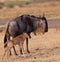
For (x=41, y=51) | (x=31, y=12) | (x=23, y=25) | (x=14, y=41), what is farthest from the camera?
(x=31, y=12)

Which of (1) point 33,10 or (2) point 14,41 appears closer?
(2) point 14,41

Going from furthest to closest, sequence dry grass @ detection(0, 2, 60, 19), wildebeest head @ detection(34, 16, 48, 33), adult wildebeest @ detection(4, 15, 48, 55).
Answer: dry grass @ detection(0, 2, 60, 19) < wildebeest head @ detection(34, 16, 48, 33) < adult wildebeest @ detection(4, 15, 48, 55)

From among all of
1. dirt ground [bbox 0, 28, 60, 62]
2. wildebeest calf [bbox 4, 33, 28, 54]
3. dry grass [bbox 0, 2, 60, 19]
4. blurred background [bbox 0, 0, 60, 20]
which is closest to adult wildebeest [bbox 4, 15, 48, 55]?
wildebeest calf [bbox 4, 33, 28, 54]

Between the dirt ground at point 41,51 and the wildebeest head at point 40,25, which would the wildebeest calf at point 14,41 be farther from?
the wildebeest head at point 40,25

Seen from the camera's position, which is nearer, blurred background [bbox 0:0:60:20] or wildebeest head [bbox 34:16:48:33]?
wildebeest head [bbox 34:16:48:33]

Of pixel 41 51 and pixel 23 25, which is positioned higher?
pixel 23 25

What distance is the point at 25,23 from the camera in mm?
16016

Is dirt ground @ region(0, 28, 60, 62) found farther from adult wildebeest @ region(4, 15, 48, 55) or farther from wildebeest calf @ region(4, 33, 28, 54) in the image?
adult wildebeest @ region(4, 15, 48, 55)

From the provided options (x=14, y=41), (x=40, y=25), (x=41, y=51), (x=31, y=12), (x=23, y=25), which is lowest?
(x=31, y=12)

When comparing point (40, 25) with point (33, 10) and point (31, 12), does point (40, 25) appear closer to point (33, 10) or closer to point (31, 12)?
point (31, 12)

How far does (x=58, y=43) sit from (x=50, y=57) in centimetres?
427

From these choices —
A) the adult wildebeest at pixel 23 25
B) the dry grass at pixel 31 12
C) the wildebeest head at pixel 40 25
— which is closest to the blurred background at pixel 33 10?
the dry grass at pixel 31 12

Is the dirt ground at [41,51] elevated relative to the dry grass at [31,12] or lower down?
elevated

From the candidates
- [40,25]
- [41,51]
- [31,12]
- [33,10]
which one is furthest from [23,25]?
[33,10]
